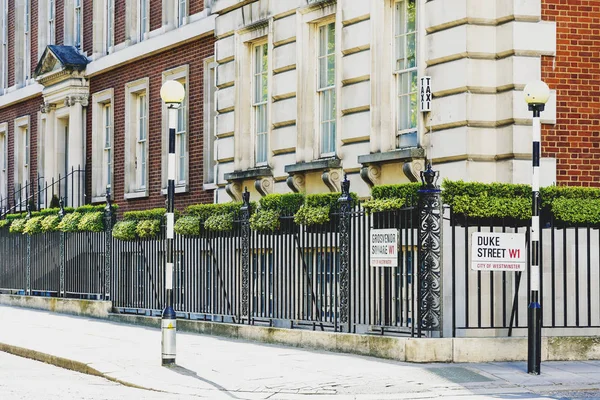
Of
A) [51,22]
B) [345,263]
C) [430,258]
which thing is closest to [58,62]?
[51,22]

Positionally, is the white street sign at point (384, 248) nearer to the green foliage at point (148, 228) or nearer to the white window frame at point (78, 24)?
the green foliage at point (148, 228)

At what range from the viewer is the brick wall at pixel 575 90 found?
732 inches

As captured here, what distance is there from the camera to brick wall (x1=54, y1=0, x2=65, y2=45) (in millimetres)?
36250

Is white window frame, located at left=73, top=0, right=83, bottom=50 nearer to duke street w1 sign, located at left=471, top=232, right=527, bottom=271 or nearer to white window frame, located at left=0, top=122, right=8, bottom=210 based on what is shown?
white window frame, located at left=0, top=122, right=8, bottom=210

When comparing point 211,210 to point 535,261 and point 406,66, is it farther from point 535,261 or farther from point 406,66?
point 535,261

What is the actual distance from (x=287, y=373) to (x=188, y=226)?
320 inches

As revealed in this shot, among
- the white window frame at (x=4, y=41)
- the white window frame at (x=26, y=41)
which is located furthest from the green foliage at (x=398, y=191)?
the white window frame at (x=4, y=41)

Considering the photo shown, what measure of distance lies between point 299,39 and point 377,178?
12.5 ft

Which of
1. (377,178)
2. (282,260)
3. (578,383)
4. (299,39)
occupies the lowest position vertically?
(578,383)

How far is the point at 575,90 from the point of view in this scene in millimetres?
18750

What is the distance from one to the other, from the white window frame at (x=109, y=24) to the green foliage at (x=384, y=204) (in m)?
16.2

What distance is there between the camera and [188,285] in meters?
23.3

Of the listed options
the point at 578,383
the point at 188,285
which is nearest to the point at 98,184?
the point at 188,285

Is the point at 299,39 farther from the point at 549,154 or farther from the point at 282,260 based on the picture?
the point at 549,154
